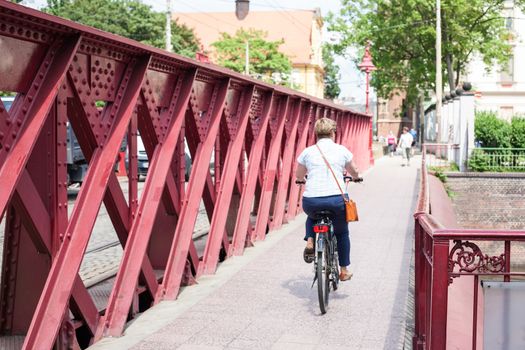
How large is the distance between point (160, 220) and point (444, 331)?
4366mm

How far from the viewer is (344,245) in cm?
786

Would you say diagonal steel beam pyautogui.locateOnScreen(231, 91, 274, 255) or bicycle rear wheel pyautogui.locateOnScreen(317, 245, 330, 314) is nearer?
bicycle rear wheel pyautogui.locateOnScreen(317, 245, 330, 314)

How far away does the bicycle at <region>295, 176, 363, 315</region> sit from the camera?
714cm

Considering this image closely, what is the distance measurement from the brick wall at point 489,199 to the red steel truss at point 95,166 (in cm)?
2237

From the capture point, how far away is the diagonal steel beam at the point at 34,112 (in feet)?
15.7

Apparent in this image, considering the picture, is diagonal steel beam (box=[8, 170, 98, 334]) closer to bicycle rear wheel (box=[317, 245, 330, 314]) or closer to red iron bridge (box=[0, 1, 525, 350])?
red iron bridge (box=[0, 1, 525, 350])

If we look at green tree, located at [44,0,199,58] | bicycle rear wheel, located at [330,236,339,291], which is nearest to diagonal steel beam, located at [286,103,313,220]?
bicycle rear wheel, located at [330,236,339,291]

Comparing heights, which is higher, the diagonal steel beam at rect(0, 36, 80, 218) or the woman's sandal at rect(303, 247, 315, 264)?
the diagonal steel beam at rect(0, 36, 80, 218)

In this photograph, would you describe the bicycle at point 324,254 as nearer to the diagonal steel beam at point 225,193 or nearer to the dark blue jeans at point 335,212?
the dark blue jeans at point 335,212

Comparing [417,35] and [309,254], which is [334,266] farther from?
[417,35]

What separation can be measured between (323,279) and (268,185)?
17.1 ft

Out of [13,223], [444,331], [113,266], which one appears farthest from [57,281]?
[113,266]

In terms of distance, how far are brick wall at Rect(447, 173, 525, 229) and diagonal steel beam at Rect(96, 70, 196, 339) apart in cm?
2425

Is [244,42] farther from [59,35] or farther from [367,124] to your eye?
[59,35]
